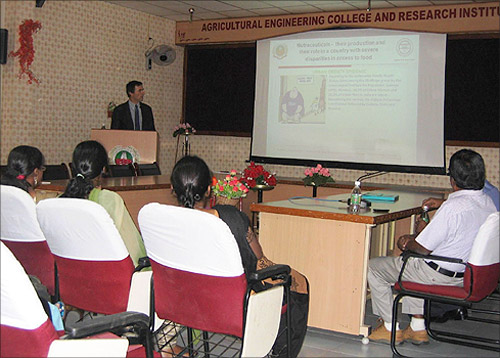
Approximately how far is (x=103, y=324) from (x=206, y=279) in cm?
53

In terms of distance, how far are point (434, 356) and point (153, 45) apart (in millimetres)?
6282

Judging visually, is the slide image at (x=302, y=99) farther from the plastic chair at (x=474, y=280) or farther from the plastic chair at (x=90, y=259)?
the plastic chair at (x=90, y=259)

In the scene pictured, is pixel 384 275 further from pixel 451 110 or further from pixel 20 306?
pixel 451 110

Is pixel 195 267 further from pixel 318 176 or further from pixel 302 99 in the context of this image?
pixel 302 99

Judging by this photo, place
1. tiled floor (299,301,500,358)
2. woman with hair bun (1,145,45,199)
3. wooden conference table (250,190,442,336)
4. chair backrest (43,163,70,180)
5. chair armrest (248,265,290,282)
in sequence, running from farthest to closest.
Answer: chair backrest (43,163,70,180), wooden conference table (250,190,442,336), tiled floor (299,301,500,358), chair armrest (248,265,290,282), woman with hair bun (1,145,45,199)

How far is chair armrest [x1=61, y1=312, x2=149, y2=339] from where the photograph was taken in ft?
5.56

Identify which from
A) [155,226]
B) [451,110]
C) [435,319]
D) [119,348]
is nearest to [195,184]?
[155,226]

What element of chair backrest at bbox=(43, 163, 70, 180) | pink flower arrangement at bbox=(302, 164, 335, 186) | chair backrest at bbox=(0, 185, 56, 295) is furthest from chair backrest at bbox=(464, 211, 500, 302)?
chair backrest at bbox=(43, 163, 70, 180)

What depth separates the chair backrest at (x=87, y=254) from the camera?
7.81ft

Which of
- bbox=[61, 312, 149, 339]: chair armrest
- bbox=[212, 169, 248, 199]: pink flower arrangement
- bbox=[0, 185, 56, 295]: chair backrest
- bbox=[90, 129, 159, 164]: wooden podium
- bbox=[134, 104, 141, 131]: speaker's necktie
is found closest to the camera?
bbox=[61, 312, 149, 339]: chair armrest

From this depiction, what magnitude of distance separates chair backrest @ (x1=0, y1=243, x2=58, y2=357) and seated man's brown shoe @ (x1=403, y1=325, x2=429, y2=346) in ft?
8.56

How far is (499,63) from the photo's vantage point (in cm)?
700

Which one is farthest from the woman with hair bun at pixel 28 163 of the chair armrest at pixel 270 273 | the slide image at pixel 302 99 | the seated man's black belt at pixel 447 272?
the slide image at pixel 302 99

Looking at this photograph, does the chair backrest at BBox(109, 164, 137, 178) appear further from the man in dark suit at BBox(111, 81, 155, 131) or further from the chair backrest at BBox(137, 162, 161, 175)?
the man in dark suit at BBox(111, 81, 155, 131)
